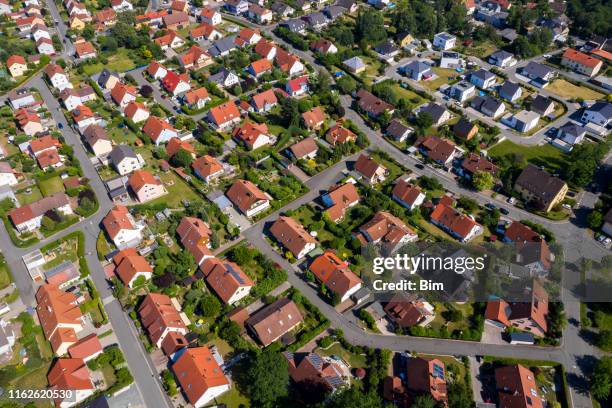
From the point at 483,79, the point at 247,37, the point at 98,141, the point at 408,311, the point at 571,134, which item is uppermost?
the point at 483,79

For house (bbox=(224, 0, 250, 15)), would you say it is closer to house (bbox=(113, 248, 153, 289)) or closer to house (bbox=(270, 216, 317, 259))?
house (bbox=(270, 216, 317, 259))

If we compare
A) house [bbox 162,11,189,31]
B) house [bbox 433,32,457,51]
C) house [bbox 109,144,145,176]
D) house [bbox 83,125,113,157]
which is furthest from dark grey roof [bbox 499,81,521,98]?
house [bbox 162,11,189,31]

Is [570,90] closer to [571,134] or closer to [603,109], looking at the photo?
[603,109]

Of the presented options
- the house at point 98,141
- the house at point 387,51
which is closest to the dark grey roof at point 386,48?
the house at point 387,51

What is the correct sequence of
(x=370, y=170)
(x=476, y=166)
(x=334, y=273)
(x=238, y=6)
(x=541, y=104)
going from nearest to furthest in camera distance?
(x=334, y=273), (x=370, y=170), (x=476, y=166), (x=541, y=104), (x=238, y=6)

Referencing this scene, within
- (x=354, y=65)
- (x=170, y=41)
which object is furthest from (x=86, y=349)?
(x=170, y=41)

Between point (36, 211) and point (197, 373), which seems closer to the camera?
point (197, 373)

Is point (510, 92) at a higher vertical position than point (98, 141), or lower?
higher
